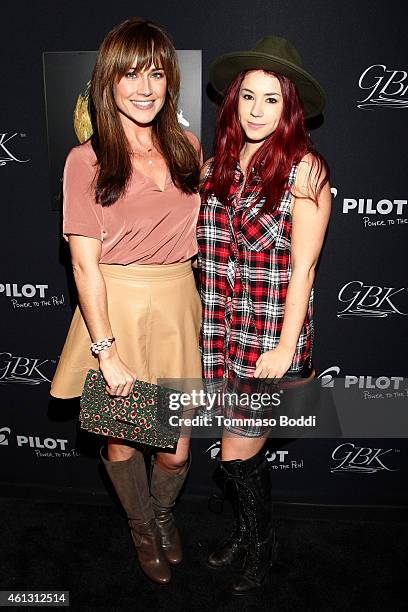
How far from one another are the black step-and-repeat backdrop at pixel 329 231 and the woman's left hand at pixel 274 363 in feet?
1.91

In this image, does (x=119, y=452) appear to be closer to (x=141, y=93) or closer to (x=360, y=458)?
(x=360, y=458)

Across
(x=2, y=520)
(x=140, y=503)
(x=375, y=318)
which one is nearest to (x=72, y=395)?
(x=140, y=503)

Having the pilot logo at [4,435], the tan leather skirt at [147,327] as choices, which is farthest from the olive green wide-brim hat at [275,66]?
the pilot logo at [4,435]

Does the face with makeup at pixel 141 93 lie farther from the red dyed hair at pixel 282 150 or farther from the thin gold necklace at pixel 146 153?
the red dyed hair at pixel 282 150

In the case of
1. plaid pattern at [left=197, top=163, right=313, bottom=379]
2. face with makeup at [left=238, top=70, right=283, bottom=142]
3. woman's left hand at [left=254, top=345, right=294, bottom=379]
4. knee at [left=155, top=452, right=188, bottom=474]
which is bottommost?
knee at [left=155, top=452, right=188, bottom=474]

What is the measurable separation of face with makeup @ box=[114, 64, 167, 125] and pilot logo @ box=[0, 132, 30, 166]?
657mm

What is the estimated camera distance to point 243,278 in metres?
1.98

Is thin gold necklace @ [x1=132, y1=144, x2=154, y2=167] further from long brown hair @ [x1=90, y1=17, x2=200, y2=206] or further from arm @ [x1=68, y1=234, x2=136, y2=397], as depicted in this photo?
arm @ [x1=68, y1=234, x2=136, y2=397]

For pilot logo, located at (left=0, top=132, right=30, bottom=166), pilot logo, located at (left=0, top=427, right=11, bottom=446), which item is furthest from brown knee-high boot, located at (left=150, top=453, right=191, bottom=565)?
pilot logo, located at (left=0, top=132, right=30, bottom=166)

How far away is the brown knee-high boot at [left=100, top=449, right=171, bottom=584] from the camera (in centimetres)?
236

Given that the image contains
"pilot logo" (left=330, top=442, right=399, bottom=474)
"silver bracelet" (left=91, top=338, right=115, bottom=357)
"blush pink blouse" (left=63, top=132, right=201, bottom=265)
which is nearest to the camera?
"blush pink blouse" (left=63, top=132, right=201, bottom=265)

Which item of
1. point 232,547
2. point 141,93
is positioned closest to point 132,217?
point 141,93

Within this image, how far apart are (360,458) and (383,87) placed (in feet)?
5.35

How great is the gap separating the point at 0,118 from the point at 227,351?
1275 millimetres
